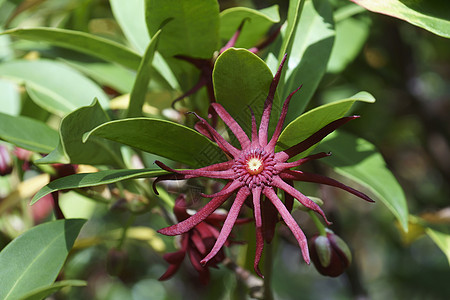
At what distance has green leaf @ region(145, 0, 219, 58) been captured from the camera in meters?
0.81

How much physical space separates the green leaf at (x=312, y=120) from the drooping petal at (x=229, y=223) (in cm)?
9

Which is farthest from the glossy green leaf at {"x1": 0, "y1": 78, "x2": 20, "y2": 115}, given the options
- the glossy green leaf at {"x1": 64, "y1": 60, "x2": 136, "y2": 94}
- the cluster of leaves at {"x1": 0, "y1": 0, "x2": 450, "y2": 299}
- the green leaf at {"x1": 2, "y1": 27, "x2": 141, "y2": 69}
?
the green leaf at {"x1": 2, "y1": 27, "x2": 141, "y2": 69}

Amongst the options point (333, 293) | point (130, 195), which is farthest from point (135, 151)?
point (333, 293)

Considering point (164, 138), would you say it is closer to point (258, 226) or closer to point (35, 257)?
point (258, 226)

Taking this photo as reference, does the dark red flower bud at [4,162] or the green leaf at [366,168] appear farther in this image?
the dark red flower bud at [4,162]

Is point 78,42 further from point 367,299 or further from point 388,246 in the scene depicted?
point 388,246

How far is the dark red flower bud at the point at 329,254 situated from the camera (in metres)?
0.84

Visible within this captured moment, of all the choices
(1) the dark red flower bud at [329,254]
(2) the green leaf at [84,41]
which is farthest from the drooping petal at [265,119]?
(2) the green leaf at [84,41]

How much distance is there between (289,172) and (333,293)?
265 centimetres

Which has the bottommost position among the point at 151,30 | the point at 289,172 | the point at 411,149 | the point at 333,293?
the point at 289,172

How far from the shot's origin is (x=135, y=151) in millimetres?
999

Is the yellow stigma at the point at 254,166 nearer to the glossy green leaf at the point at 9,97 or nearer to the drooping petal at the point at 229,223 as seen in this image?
the drooping petal at the point at 229,223

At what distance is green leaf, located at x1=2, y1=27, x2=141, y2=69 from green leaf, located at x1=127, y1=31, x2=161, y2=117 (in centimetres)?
13

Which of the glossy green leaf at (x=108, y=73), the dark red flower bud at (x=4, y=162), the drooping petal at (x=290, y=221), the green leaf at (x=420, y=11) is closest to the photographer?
the drooping petal at (x=290, y=221)
